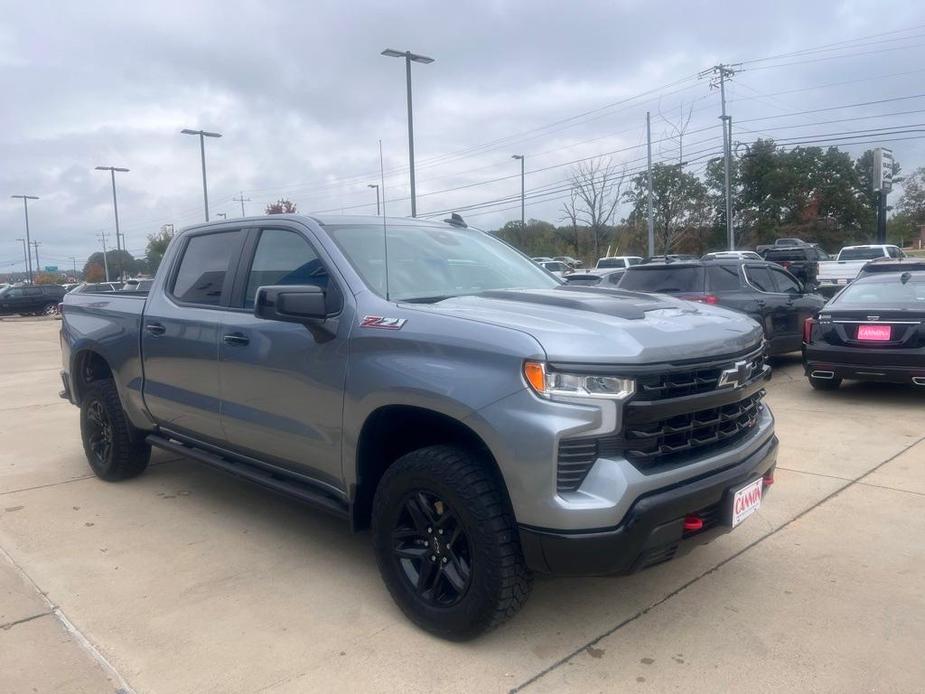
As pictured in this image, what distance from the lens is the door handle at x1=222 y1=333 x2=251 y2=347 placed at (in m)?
4.17

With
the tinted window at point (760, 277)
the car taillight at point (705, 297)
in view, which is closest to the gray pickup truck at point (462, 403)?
the car taillight at point (705, 297)

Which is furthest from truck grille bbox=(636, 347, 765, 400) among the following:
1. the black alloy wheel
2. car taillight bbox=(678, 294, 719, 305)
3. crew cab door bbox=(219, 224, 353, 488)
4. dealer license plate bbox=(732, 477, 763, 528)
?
car taillight bbox=(678, 294, 719, 305)

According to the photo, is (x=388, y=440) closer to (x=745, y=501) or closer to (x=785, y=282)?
(x=745, y=501)

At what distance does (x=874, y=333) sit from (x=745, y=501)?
18.5 feet

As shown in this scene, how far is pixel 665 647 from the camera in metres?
3.23

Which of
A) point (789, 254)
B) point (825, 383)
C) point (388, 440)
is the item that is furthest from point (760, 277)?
point (789, 254)

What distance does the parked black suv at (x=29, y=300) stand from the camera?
36156 millimetres

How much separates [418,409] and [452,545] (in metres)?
0.58

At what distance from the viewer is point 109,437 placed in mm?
5660

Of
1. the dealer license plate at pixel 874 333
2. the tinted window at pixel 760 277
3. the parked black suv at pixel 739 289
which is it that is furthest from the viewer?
the tinted window at pixel 760 277

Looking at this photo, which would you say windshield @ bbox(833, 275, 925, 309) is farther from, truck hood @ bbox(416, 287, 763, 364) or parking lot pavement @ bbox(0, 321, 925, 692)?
truck hood @ bbox(416, 287, 763, 364)

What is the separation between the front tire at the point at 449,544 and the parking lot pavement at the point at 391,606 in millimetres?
183

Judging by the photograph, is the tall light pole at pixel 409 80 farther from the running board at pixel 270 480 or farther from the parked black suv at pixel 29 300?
the parked black suv at pixel 29 300

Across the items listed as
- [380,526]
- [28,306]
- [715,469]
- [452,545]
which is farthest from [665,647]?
[28,306]
